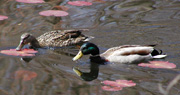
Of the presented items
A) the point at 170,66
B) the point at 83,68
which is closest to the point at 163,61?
the point at 170,66

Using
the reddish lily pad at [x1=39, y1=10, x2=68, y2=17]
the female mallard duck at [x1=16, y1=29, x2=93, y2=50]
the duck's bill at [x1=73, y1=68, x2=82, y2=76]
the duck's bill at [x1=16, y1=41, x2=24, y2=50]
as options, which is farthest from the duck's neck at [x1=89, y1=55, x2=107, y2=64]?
the reddish lily pad at [x1=39, y1=10, x2=68, y2=17]

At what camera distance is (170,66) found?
7219 mm

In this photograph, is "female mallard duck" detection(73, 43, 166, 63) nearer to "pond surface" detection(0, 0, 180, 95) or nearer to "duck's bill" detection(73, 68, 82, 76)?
"pond surface" detection(0, 0, 180, 95)

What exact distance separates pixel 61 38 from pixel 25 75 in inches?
104

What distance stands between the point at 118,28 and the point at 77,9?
2038mm

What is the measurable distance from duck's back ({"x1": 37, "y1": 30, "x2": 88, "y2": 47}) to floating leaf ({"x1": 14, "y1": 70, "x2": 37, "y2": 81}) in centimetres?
222

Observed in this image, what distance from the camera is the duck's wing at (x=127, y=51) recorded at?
7844 millimetres

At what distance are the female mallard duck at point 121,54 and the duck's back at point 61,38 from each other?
140cm

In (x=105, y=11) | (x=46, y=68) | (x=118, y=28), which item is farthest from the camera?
(x=105, y=11)

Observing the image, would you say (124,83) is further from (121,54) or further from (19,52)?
(19,52)

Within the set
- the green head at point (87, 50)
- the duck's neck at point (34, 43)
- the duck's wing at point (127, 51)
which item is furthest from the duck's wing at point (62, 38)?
the duck's wing at point (127, 51)

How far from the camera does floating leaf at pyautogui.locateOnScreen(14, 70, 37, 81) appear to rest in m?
6.51

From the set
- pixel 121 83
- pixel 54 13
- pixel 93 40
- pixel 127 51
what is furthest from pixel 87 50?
pixel 54 13

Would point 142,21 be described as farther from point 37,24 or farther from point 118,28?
point 37,24
